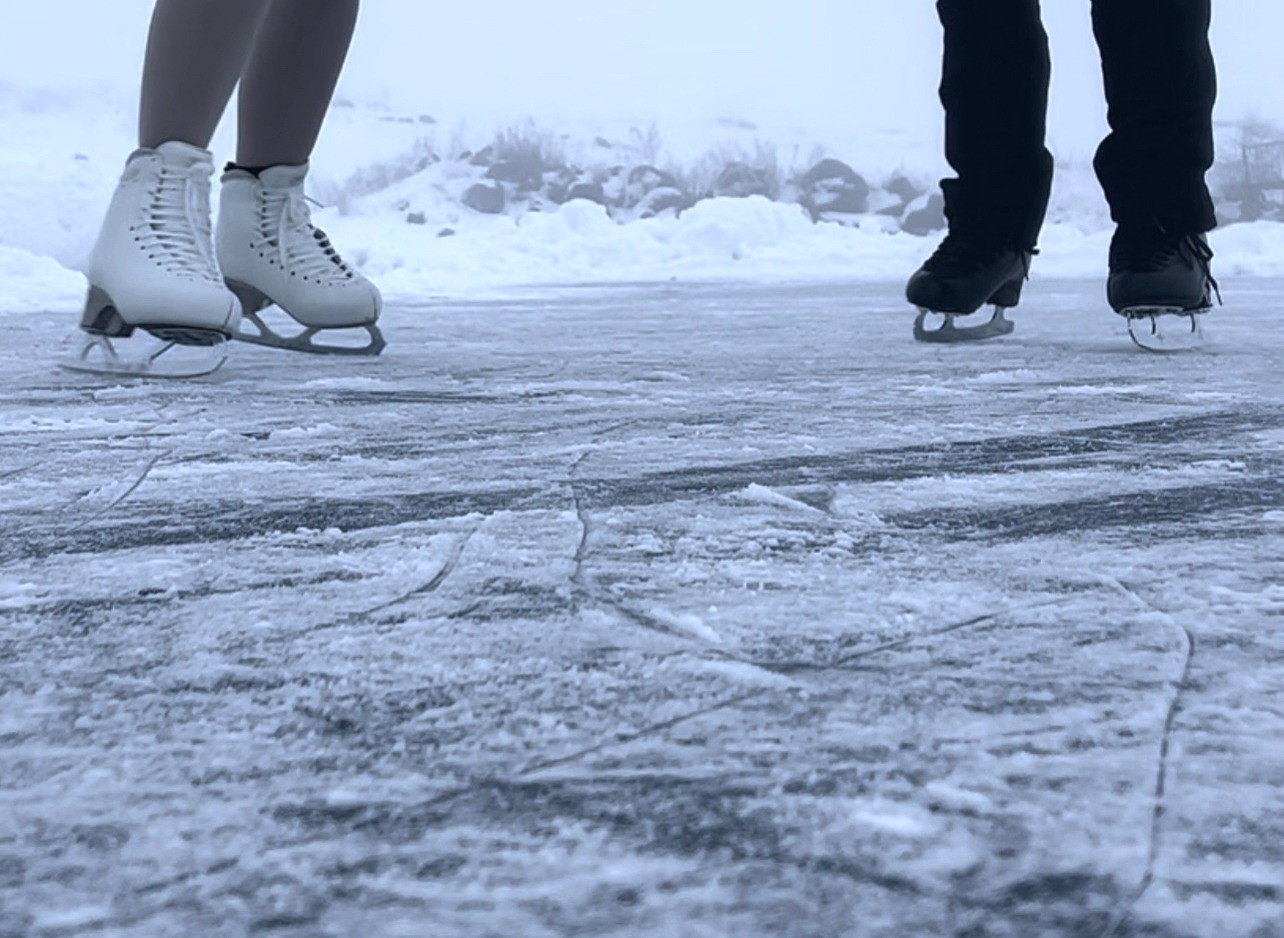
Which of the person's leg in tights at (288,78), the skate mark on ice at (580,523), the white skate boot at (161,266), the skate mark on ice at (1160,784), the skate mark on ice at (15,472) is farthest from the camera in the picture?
the person's leg in tights at (288,78)

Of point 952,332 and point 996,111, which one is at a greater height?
point 996,111

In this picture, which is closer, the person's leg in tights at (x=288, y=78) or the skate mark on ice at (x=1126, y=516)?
the skate mark on ice at (x=1126, y=516)

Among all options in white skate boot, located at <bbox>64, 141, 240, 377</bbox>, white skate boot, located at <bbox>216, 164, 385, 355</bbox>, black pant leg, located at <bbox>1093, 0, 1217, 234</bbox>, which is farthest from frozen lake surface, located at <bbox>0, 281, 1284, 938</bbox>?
black pant leg, located at <bbox>1093, 0, 1217, 234</bbox>

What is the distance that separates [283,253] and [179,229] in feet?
A: 0.94

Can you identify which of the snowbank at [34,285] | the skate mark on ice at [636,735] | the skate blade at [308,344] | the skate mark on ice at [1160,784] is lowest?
the snowbank at [34,285]

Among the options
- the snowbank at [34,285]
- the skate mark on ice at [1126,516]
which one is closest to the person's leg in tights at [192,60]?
the skate mark on ice at [1126,516]

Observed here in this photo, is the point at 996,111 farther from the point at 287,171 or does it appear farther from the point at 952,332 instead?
the point at 287,171

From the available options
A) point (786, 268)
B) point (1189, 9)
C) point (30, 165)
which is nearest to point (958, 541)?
point (1189, 9)

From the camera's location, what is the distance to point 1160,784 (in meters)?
0.37

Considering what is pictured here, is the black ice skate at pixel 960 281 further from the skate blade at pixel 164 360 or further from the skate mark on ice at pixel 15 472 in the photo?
the skate mark on ice at pixel 15 472

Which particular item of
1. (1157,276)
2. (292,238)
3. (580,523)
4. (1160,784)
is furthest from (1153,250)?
(1160,784)

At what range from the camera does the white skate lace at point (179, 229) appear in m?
1.59

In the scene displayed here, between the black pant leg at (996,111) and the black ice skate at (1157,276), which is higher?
the black pant leg at (996,111)

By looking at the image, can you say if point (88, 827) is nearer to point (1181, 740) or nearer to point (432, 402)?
point (1181, 740)
